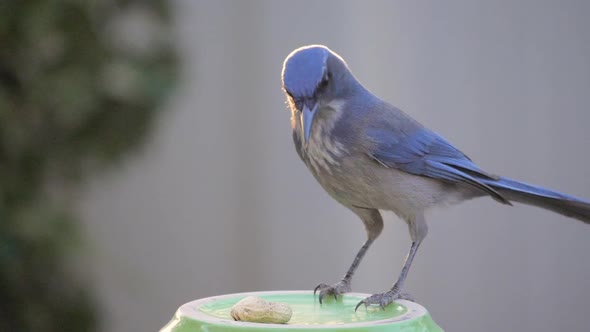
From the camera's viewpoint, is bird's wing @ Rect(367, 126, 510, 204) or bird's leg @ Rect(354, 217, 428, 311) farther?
bird's wing @ Rect(367, 126, 510, 204)

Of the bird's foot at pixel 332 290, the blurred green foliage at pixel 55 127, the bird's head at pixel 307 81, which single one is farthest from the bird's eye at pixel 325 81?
the blurred green foliage at pixel 55 127

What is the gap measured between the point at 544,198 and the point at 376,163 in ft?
1.65

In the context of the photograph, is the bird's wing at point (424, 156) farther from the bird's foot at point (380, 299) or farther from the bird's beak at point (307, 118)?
the bird's foot at point (380, 299)

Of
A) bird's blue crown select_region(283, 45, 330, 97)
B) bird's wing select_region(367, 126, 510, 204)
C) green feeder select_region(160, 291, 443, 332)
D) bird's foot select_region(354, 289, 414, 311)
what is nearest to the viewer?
green feeder select_region(160, 291, 443, 332)

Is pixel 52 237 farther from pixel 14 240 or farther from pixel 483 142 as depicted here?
pixel 483 142

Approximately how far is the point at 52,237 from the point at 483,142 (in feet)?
6.92

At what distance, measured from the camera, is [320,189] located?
4781 mm

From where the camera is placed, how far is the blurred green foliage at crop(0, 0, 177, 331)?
138 inches

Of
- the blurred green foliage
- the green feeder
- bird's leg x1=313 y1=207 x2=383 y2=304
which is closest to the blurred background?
the blurred green foliage

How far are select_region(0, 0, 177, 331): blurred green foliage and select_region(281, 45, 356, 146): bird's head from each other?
5.62 feet

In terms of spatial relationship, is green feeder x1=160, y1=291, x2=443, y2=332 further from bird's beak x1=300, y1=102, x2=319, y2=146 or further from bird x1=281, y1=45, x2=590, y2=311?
bird's beak x1=300, y1=102, x2=319, y2=146

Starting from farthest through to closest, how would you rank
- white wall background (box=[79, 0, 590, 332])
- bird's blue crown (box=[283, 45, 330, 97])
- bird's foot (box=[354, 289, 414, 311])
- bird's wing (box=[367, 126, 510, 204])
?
white wall background (box=[79, 0, 590, 332])
bird's wing (box=[367, 126, 510, 204])
bird's blue crown (box=[283, 45, 330, 97])
bird's foot (box=[354, 289, 414, 311])

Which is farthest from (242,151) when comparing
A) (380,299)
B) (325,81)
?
(380,299)

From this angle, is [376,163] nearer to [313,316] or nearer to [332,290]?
[332,290]
